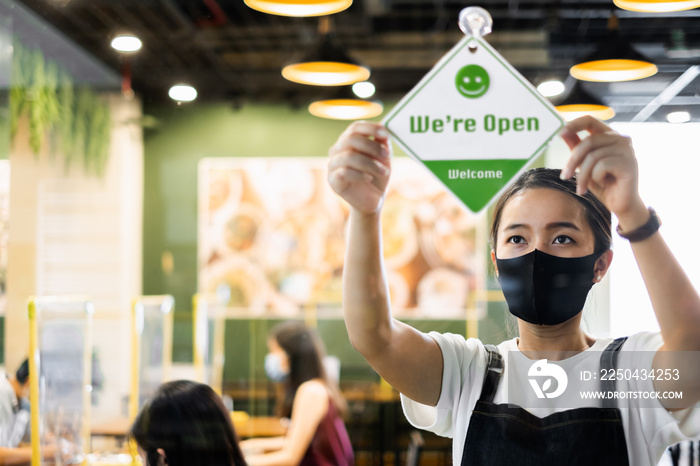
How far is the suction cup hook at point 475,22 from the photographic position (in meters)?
0.99

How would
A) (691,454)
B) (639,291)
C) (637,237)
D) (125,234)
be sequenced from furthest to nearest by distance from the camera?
(125,234), (691,454), (639,291), (637,237)

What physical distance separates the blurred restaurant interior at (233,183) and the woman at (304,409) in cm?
3

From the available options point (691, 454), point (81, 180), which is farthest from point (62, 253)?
point (691, 454)

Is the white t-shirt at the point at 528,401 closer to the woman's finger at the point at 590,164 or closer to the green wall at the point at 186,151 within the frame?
the woman's finger at the point at 590,164

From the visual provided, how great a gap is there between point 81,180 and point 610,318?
40.8 inches

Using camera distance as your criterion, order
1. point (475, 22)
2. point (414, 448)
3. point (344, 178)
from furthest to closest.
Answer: point (414, 448) → point (475, 22) → point (344, 178)

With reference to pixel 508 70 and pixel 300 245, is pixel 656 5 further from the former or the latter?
pixel 300 245

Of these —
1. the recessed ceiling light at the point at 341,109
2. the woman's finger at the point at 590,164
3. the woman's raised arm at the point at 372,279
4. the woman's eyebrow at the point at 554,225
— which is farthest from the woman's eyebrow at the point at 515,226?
the recessed ceiling light at the point at 341,109

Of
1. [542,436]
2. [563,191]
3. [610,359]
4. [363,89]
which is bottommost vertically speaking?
[542,436]

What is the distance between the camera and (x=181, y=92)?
1.21 m

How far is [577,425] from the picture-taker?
89 cm

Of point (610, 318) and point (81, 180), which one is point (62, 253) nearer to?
point (81, 180)

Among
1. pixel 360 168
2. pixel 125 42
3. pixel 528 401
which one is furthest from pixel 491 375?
pixel 125 42

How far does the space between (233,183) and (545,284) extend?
1.93 feet
